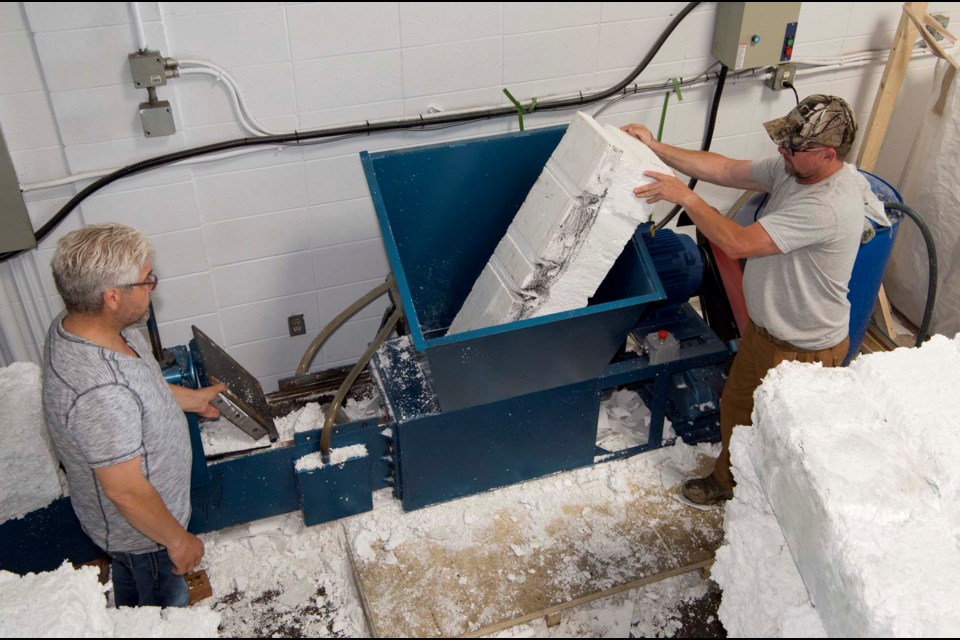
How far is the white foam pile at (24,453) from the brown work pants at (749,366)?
2178 mm

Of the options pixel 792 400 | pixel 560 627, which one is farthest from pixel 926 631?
pixel 560 627

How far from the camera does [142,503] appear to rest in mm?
1996

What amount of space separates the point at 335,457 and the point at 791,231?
161 centimetres

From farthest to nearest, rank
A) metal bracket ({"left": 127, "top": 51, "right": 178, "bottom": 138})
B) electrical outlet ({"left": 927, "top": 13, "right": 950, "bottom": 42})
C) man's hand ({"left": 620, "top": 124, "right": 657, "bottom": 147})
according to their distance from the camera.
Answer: electrical outlet ({"left": 927, "top": 13, "right": 950, "bottom": 42}), man's hand ({"left": 620, "top": 124, "right": 657, "bottom": 147}), metal bracket ({"left": 127, "top": 51, "right": 178, "bottom": 138})

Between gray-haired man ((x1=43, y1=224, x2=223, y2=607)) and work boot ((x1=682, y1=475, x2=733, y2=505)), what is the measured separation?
1.76 m

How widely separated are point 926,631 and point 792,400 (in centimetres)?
56

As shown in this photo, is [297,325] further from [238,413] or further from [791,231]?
[791,231]

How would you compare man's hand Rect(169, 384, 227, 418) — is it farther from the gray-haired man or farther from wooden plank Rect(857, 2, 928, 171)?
wooden plank Rect(857, 2, 928, 171)

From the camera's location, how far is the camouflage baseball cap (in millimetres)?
2365

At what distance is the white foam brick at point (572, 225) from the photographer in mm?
2467

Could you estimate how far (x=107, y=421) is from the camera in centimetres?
191

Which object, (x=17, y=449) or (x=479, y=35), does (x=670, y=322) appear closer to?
(x=479, y=35)

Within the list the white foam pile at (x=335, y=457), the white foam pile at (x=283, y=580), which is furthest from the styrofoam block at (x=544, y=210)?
the white foam pile at (x=283, y=580)

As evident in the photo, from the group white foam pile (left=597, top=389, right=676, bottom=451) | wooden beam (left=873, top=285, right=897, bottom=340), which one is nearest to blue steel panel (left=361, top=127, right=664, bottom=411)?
white foam pile (left=597, top=389, right=676, bottom=451)
